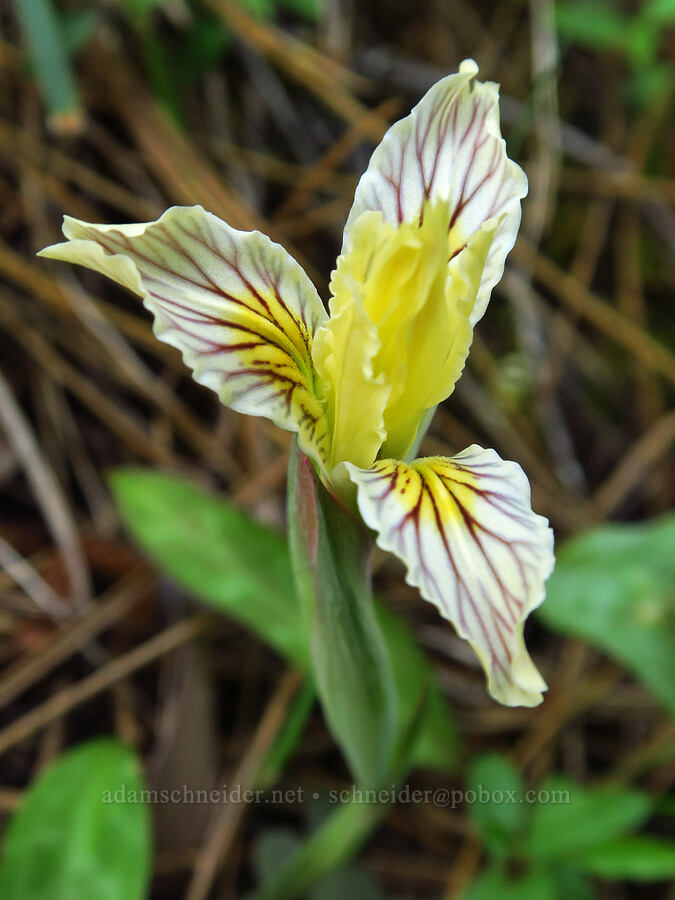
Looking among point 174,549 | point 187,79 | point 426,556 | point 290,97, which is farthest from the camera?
point 290,97

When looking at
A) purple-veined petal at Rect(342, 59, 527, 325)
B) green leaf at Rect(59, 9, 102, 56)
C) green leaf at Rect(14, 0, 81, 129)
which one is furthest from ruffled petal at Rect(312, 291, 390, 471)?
green leaf at Rect(59, 9, 102, 56)

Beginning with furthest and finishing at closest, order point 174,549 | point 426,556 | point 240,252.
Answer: point 174,549, point 240,252, point 426,556

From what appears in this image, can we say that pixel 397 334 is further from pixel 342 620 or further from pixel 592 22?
pixel 592 22

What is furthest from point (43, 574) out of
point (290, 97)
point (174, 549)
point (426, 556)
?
point (290, 97)

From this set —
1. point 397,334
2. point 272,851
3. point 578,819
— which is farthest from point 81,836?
point 397,334

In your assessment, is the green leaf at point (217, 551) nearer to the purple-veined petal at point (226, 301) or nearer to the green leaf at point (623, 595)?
the green leaf at point (623, 595)

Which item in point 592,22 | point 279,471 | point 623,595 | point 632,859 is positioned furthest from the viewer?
point 592,22

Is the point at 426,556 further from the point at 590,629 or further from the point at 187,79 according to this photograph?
the point at 187,79

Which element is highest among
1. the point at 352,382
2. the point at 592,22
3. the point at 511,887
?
the point at 592,22

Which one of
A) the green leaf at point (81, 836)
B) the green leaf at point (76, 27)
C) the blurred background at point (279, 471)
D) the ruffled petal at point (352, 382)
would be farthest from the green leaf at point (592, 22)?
the green leaf at point (81, 836)
